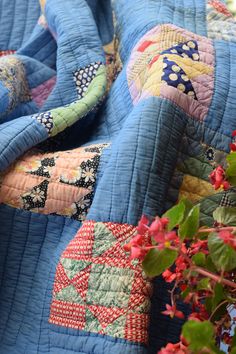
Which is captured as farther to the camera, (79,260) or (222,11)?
(222,11)

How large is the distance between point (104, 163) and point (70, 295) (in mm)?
214

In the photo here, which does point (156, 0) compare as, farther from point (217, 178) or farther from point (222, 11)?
point (217, 178)

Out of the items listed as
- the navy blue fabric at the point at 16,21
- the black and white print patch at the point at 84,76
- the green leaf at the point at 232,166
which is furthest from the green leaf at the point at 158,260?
the navy blue fabric at the point at 16,21

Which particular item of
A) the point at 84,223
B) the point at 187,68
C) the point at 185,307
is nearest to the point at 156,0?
the point at 187,68

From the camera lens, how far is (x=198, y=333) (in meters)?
0.43

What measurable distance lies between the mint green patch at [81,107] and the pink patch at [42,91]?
Result: 0.13 m

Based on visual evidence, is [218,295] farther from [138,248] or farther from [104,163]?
[104,163]

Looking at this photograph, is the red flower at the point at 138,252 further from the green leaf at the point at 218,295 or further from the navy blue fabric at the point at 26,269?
the navy blue fabric at the point at 26,269

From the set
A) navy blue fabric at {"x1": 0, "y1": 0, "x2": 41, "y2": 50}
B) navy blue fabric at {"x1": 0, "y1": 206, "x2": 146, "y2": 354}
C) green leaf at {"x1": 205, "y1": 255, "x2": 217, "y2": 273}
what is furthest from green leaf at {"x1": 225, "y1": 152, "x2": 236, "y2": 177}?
navy blue fabric at {"x1": 0, "y1": 0, "x2": 41, "y2": 50}

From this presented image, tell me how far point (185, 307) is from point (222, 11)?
1.97ft

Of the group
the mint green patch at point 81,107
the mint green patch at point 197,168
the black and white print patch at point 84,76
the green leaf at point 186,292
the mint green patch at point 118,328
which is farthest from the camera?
the black and white print patch at point 84,76

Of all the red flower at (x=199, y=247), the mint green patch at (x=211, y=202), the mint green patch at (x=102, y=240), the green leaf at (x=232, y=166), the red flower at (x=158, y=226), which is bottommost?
the mint green patch at (x=102, y=240)

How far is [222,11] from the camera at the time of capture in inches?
40.3

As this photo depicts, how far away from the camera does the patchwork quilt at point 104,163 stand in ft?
2.38
